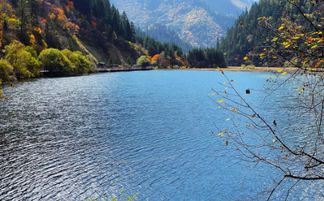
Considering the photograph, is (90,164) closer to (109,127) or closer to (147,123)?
(109,127)

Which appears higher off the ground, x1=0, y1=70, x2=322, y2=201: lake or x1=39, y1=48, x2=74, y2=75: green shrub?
x1=39, y1=48, x2=74, y2=75: green shrub

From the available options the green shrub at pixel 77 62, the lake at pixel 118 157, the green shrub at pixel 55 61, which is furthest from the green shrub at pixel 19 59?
the lake at pixel 118 157

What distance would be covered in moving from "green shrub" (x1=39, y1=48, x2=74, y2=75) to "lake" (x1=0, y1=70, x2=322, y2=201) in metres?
80.1

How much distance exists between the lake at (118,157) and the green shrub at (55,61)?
263ft

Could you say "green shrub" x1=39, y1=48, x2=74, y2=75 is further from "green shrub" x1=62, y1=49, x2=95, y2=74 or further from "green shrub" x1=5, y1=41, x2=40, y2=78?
"green shrub" x1=5, y1=41, x2=40, y2=78

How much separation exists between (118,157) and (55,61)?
115 m

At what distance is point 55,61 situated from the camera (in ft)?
449

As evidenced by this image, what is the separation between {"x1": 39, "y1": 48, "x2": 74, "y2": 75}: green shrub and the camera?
448 ft

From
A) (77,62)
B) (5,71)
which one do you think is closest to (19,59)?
(5,71)

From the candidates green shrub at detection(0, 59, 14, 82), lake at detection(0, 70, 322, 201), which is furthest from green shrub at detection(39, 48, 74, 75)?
lake at detection(0, 70, 322, 201)

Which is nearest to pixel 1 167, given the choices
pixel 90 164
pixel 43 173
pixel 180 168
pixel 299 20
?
pixel 43 173

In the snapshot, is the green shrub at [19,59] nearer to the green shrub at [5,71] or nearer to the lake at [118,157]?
the green shrub at [5,71]

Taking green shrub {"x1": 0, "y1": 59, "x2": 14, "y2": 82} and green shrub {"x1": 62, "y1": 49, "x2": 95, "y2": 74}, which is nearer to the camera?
green shrub {"x1": 0, "y1": 59, "x2": 14, "y2": 82}

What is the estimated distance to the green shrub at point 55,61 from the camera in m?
136
